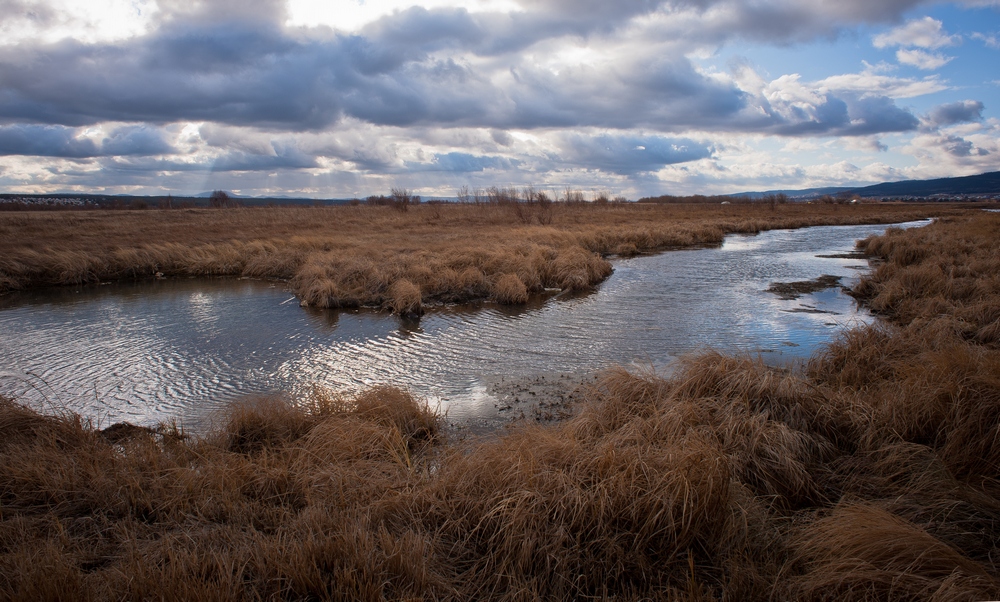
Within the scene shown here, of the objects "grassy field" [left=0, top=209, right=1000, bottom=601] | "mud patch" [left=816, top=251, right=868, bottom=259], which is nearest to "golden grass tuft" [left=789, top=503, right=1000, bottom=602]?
"grassy field" [left=0, top=209, right=1000, bottom=601]

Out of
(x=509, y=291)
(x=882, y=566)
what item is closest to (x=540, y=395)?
(x=882, y=566)

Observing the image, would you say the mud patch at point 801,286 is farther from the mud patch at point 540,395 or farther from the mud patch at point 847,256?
the mud patch at point 540,395

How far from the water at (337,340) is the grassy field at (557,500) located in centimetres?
214

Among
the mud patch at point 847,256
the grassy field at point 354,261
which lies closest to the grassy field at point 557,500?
the grassy field at point 354,261

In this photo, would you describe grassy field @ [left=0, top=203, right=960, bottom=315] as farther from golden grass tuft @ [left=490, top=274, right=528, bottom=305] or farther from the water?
the water

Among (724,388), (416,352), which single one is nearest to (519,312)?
(416,352)

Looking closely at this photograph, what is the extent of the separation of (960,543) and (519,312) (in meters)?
11.1

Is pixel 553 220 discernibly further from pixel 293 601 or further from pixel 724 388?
pixel 293 601

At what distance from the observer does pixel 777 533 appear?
3.83 metres

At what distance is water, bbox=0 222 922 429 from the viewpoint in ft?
28.3

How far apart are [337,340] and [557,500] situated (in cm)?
889

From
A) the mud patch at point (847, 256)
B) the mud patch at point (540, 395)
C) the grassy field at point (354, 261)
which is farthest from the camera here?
the mud patch at point (847, 256)

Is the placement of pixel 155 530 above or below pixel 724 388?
below

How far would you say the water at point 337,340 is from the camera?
28.3 ft
